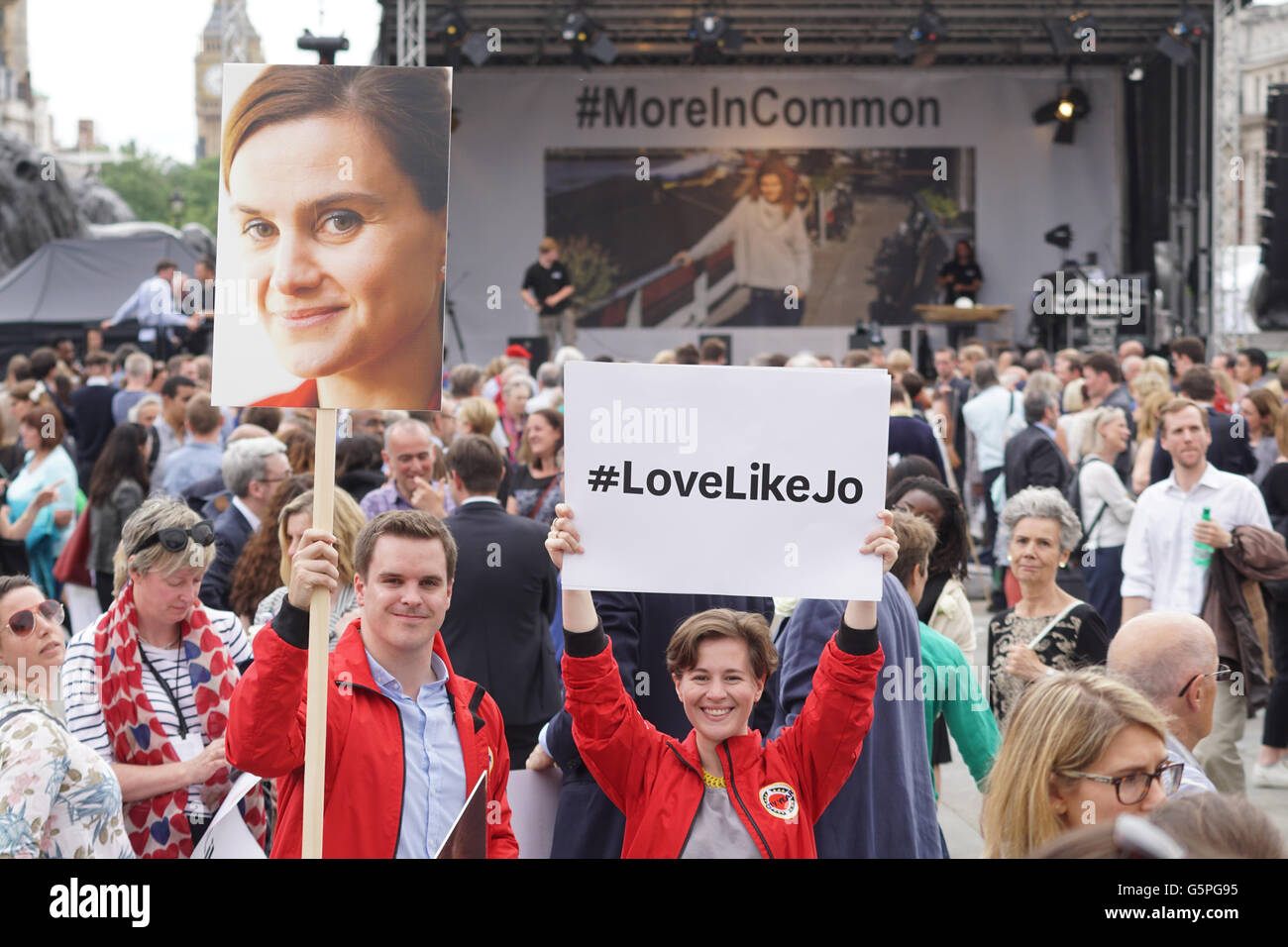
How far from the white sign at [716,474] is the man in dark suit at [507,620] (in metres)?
1.99

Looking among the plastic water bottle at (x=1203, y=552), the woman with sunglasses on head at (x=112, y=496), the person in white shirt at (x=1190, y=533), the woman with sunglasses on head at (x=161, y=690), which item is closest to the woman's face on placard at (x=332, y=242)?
the woman with sunglasses on head at (x=161, y=690)

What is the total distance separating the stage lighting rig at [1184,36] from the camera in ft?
58.3

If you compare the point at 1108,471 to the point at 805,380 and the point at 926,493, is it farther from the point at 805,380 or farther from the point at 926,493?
the point at 805,380

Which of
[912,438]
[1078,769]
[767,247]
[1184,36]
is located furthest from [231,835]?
[767,247]

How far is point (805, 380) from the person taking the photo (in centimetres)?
273

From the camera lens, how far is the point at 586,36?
1844 centimetres

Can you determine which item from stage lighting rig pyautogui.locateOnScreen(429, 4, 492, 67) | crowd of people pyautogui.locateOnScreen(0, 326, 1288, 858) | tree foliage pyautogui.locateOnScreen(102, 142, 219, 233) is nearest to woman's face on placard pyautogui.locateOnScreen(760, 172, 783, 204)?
stage lighting rig pyautogui.locateOnScreen(429, 4, 492, 67)

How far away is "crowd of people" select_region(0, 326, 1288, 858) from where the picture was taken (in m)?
2.61

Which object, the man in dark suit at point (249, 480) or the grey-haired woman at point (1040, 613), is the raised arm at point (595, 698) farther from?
the man in dark suit at point (249, 480)

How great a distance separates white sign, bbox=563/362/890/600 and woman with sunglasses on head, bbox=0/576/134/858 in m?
1.01

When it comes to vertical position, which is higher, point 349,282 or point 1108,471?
point 349,282

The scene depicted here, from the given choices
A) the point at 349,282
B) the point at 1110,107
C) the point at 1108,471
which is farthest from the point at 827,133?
the point at 349,282

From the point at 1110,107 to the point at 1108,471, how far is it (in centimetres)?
1664
